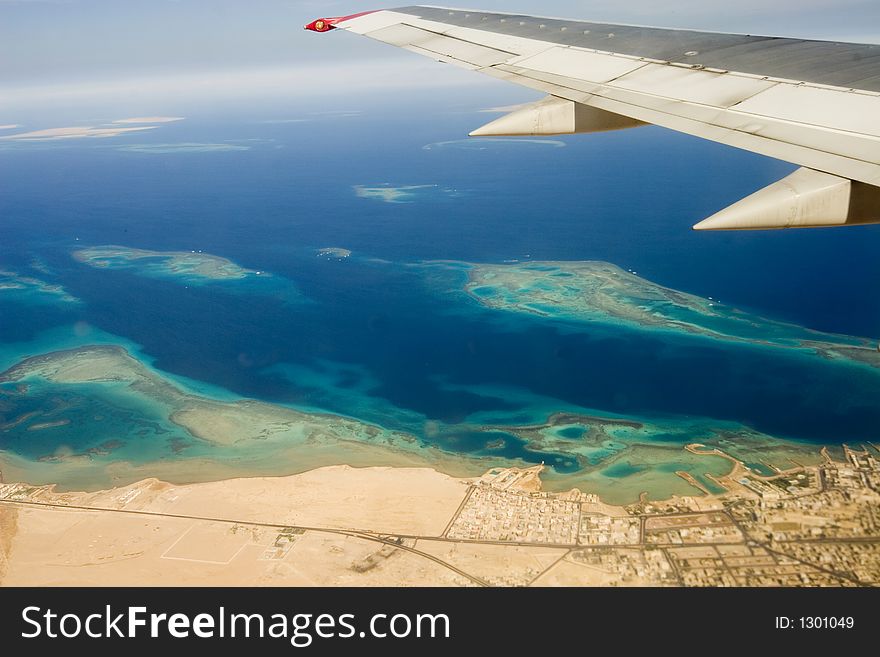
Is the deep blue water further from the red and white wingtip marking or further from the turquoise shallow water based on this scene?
the red and white wingtip marking

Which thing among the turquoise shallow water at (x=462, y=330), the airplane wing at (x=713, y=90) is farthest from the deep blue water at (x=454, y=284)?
the airplane wing at (x=713, y=90)

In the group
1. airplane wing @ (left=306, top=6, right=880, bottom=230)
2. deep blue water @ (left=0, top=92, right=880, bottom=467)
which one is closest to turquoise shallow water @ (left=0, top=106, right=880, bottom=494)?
deep blue water @ (left=0, top=92, right=880, bottom=467)

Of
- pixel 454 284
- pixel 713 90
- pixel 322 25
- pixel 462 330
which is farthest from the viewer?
pixel 454 284

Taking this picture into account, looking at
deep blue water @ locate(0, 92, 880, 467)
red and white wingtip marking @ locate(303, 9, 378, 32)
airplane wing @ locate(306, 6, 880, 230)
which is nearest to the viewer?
airplane wing @ locate(306, 6, 880, 230)

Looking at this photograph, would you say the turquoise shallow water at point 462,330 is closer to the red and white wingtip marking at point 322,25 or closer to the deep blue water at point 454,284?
the deep blue water at point 454,284

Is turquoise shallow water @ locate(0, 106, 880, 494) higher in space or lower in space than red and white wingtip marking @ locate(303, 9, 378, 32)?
lower

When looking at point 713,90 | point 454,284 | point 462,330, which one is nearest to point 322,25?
point 713,90

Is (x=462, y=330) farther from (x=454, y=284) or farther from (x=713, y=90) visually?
(x=713, y=90)
